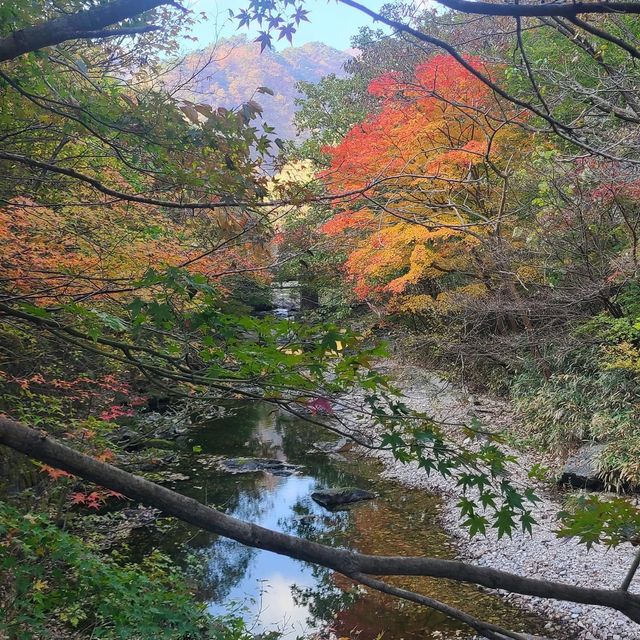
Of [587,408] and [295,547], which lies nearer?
[295,547]

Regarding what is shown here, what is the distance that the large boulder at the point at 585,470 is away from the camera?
23.3 feet

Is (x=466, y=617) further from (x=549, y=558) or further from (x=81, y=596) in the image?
(x=549, y=558)

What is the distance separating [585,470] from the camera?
7234mm

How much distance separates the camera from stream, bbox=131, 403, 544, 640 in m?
5.28

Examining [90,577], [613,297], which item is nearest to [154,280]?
[90,577]

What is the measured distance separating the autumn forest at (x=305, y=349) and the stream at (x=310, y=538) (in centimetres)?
4

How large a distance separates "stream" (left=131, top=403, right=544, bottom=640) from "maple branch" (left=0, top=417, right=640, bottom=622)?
4351 mm

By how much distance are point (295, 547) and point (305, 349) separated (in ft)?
2.63

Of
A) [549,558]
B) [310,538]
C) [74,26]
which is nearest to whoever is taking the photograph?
[74,26]

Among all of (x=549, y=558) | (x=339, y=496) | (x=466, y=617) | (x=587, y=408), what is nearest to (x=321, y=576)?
(x=339, y=496)

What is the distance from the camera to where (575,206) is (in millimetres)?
7625

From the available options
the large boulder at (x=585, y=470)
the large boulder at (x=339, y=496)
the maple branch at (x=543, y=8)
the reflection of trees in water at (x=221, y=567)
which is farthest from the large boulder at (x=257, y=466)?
the maple branch at (x=543, y=8)

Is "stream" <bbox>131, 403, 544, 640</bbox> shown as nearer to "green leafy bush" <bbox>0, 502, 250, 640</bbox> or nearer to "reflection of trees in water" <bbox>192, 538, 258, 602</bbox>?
"reflection of trees in water" <bbox>192, 538, 258, 602</bbox>

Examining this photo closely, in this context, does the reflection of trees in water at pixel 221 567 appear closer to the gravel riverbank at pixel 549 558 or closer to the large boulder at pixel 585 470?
the gravel riverbank at pixel 549 558
